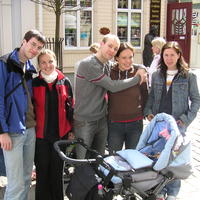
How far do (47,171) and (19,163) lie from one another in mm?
597

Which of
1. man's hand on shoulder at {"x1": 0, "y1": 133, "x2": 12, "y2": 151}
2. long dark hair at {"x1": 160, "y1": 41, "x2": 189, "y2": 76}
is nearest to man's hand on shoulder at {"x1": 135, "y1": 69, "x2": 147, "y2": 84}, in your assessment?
long dark hair at {"x1": 160, "y1": 41, "x2": 189, "y2": 76}

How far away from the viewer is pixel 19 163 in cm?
312

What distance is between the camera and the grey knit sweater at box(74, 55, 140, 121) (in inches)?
135

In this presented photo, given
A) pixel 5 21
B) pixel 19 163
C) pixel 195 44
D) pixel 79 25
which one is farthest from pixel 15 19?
pixel 195 44

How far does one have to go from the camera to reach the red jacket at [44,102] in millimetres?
3416

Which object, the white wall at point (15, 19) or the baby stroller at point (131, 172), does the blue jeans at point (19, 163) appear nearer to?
the baby stroller at point (131, 172)

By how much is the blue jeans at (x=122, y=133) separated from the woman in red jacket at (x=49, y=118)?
48 centimetres

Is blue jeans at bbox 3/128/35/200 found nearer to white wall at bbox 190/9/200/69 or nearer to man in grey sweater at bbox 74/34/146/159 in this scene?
man in grey sweater at bbox 74/34/146/159

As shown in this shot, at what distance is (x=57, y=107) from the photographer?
3.51 meters

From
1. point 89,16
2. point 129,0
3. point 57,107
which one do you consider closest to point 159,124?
point 57,107

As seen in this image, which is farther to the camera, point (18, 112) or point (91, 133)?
point (91, 133)

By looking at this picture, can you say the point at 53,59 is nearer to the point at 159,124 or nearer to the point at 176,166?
the point at 159,124

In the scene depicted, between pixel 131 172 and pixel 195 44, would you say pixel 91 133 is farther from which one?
pixel 195 44

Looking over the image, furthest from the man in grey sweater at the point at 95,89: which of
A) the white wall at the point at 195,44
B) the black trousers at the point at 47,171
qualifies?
the white wall at the point at 195,44
